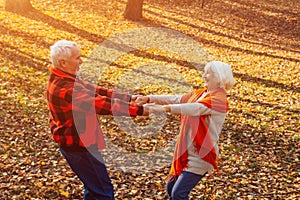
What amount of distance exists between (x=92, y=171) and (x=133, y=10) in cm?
1575

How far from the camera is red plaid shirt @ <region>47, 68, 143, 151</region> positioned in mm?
4078

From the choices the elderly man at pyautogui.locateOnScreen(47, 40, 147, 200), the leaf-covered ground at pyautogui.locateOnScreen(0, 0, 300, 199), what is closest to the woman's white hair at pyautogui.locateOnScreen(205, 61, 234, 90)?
the elderly man at pyautogui.locateOnScreen(47, 40, 147, 200)

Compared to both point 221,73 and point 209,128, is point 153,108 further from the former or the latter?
point 221,73

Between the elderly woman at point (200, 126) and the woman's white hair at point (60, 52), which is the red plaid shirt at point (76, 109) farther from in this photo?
the elderly woman at point (200, 126)

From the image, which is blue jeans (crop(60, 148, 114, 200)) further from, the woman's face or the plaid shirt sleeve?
the woman's face

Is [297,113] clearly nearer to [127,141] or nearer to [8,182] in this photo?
A: [127,141]

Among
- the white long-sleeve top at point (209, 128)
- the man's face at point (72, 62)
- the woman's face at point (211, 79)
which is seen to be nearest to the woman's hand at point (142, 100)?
the white long-sleeve top at point (209, 128)

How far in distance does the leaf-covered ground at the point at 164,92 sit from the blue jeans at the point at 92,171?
1993 millimetres

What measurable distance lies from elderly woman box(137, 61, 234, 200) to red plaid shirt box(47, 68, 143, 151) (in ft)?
2.01

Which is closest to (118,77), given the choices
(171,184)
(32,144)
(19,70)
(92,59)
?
(92,59)

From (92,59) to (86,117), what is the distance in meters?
10.3

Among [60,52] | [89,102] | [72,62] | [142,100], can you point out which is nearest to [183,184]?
[142,100]

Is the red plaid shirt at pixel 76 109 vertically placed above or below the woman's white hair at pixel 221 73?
below

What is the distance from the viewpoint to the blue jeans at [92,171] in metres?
4.30
